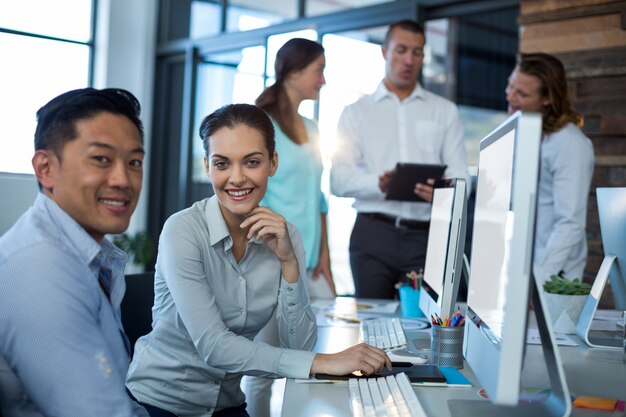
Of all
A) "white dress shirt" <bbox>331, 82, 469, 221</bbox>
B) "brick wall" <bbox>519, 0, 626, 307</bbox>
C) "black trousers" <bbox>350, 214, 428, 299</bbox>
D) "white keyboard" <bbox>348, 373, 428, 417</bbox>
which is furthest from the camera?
"brick wall" <bbox>519, 0, 626, 307</bbox>

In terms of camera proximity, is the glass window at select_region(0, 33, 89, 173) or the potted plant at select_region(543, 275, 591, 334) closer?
the potted plant at select_region(543, 275, 591, 334)

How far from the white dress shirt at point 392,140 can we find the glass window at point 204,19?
3.47 m

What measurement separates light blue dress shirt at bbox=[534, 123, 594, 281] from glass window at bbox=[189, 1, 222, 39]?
14.0 feet

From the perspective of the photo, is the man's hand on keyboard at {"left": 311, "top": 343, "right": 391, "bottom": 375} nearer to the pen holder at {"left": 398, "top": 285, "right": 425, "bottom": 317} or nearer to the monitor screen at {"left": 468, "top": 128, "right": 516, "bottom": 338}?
the monitor screen at {"left": 468, "top": 128, "right": 516, "bottom": 338}

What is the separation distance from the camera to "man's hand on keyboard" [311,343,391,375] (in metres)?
1.50

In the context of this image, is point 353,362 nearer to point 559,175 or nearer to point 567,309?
point 567,309

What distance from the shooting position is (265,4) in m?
5.96

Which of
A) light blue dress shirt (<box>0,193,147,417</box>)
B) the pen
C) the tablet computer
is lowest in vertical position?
the pen

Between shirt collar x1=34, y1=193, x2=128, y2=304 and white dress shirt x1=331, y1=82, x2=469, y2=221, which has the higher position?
white dress shirt x1=331, y1=82, x2=469, y2=221

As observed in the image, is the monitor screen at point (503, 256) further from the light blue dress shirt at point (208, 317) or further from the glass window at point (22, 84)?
the glass window at point (22, 84)

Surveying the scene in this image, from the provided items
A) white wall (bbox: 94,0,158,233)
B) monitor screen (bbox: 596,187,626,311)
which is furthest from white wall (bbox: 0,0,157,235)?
monitor screen (bbox: 596,187,626,311)

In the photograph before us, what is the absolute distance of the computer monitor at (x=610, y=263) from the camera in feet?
6.67

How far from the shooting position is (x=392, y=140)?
11.1 feet

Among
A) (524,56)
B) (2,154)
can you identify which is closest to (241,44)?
(2,154)
